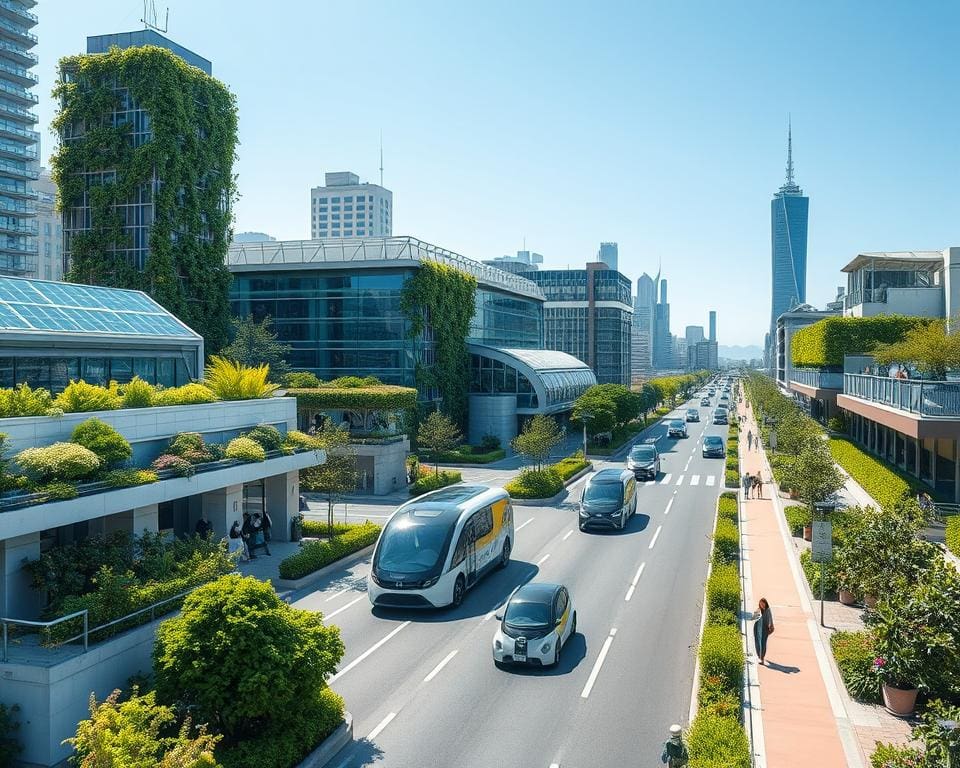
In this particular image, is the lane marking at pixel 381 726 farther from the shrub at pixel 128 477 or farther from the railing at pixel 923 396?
the railing at pixel 923 396

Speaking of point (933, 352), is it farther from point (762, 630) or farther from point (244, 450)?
point (244, 450)

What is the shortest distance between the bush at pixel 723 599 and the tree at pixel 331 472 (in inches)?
574

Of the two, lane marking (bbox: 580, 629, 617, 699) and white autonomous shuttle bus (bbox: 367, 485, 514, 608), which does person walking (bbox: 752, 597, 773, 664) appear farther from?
white autonomous shuttle bus (bbox: 367, 485, 514, 608)

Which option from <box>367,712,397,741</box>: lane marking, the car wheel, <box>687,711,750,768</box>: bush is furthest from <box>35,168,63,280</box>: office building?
<box>687,711,750,768</box>: bush

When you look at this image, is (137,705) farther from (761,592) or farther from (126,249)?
(126,249)

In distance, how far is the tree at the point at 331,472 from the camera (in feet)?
93.6

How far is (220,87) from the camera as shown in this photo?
58.1 meters

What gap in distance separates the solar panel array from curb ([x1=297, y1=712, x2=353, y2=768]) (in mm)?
19874

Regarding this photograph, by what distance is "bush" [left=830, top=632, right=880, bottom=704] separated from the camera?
14.7 meters

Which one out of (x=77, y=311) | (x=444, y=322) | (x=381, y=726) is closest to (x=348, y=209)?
(x=444, y=322)

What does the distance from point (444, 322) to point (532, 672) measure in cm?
4528

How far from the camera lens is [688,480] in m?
46.6

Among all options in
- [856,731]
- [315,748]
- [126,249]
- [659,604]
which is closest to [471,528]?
[659,604]

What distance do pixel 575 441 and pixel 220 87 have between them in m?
41.3
